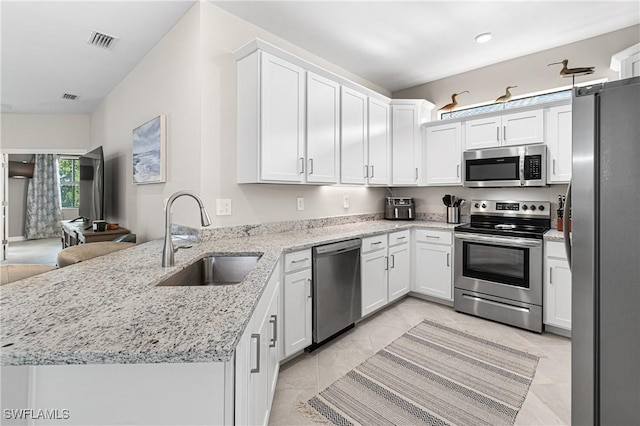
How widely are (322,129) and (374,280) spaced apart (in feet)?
5.13

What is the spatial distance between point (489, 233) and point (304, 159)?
1968mm

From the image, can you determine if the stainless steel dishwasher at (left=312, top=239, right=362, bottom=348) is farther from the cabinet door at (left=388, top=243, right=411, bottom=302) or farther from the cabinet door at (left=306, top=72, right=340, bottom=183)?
the cabinet door at (left=306, top=72, right=340, bottom=183)

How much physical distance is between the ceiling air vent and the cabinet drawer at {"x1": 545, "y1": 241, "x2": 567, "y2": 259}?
14.7ft

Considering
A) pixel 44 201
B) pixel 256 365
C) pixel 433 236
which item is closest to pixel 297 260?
pixel 256 365

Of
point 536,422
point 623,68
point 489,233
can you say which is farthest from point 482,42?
point 536,422

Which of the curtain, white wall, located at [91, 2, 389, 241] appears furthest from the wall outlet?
the curtain

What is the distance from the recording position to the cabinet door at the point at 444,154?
3635 millimetres

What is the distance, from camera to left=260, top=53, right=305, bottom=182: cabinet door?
97.2 inches

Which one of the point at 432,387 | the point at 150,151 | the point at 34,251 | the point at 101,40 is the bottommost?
the point at 432,387

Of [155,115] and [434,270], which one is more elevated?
[155,115]

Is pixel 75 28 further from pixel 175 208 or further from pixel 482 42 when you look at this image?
pixel 482 42

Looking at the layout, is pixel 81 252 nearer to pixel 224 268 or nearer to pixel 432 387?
pixel 224 268

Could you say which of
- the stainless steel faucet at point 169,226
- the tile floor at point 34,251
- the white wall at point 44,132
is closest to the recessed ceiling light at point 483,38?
the stainless steel faucet at point 169,226

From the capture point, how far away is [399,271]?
135 inches
